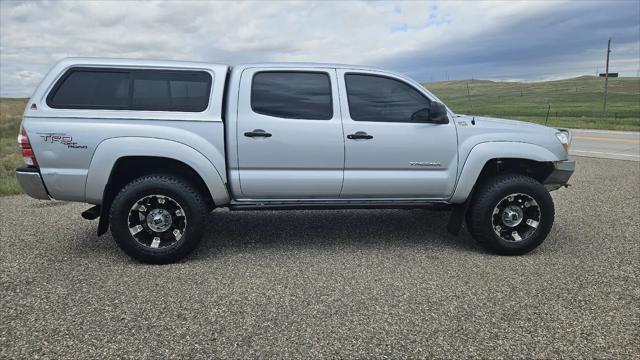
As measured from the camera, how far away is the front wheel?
4.26 meters

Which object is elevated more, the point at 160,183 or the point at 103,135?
the point at 103,135

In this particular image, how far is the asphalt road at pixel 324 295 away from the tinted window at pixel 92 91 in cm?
151

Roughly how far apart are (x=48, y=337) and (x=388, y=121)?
3257mm

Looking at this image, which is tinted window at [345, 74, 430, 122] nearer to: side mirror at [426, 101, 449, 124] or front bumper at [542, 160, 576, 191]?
side mirror at [426, 101, 449, 124]

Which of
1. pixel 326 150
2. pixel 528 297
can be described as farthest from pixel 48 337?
pixel 528 297

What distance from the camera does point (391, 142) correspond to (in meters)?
4.15

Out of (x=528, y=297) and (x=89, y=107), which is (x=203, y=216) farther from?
(x=528, y=297)

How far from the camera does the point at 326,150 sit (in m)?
4.08

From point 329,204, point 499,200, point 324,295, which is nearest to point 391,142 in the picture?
point 329,204

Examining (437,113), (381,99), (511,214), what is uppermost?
(381,99)

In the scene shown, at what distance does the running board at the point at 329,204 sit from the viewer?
13.6 feet

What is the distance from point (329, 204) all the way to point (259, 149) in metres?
0.87

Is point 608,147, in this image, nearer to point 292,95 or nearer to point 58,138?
point 292,95

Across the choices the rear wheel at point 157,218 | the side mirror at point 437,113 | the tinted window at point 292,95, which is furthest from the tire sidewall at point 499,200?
the rear wheel at point 157,218
